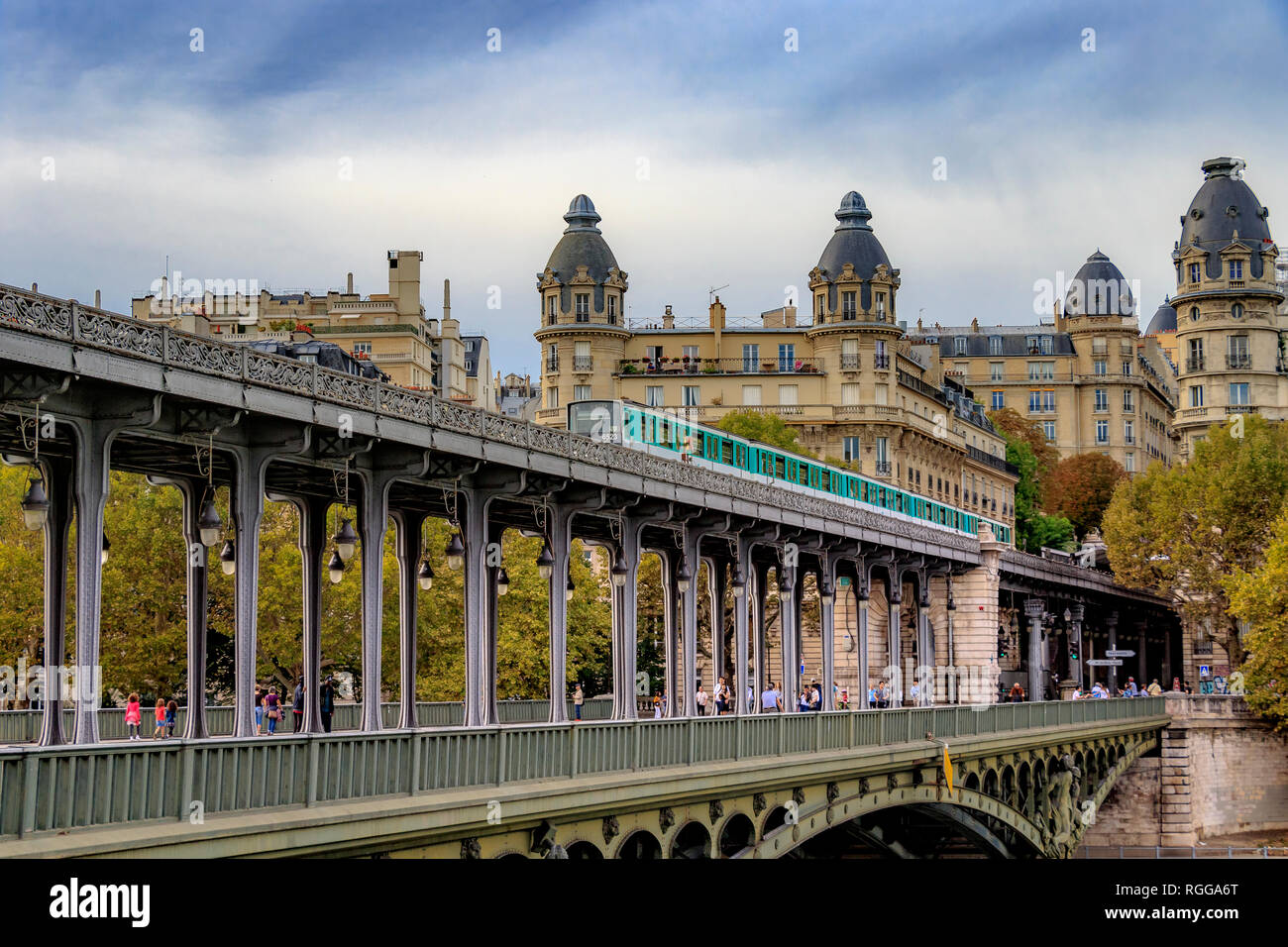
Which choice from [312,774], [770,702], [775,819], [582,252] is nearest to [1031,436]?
[582,252]

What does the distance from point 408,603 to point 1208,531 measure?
67.3 metres

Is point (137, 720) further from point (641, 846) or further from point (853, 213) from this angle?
point (853, 213)

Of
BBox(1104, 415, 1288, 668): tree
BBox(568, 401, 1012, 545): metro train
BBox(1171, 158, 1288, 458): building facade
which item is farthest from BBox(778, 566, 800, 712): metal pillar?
BBox(1171, 158, 1288, 458): building facade

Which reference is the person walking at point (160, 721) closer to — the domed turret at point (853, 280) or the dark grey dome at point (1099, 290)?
the domed turret at point (853, 280)

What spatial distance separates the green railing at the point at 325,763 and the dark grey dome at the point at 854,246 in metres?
78.6

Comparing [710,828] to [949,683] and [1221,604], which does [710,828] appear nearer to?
[949,683]

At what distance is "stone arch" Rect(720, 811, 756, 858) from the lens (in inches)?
1372

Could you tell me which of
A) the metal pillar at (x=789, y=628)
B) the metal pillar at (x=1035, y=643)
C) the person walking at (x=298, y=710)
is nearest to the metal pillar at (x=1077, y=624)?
the metal pillar at (x=1035, y=643)

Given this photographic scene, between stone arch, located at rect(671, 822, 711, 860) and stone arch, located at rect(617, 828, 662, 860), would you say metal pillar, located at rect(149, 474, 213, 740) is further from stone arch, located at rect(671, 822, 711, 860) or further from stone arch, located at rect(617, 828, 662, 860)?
stone arch, located at rect(671, 822, 711, 860)

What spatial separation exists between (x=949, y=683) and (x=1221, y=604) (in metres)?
27.2

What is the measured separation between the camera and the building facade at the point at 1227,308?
450 feet

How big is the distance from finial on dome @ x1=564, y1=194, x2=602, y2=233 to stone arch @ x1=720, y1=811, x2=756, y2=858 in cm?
8175

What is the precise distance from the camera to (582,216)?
11781 cm
